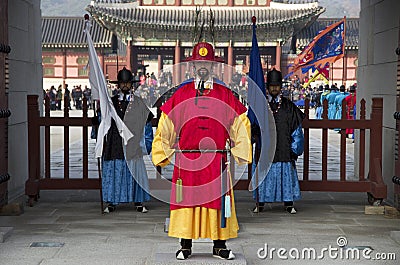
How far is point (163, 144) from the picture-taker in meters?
5.26

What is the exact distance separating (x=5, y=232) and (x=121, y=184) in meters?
1.75

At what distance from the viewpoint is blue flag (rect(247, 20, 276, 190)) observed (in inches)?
306

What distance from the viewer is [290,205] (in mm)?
7895

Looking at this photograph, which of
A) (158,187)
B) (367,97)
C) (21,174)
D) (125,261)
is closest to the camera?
(125,261)

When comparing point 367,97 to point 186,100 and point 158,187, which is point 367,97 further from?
point 186,100

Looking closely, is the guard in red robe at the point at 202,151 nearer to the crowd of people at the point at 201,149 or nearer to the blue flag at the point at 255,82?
the crowd of people at the point at 201,149

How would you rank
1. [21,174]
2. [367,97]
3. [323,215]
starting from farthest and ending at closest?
1. [367,97]
2. [21,174]
3. [323,215]

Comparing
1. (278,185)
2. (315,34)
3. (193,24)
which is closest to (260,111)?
(278,185)

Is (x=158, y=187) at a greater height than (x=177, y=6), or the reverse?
(x=177, y=6)

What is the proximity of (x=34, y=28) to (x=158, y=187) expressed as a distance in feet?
10.7

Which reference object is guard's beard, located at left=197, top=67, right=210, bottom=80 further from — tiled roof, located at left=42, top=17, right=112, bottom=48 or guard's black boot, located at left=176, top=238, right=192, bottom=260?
tiled roof, located at left=42, top=17, right=112, bottom=48

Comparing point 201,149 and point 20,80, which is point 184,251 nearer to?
point 201,149

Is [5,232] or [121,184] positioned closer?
[5,232]

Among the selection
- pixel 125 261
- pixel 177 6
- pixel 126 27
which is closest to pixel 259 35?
pixel 177 6
